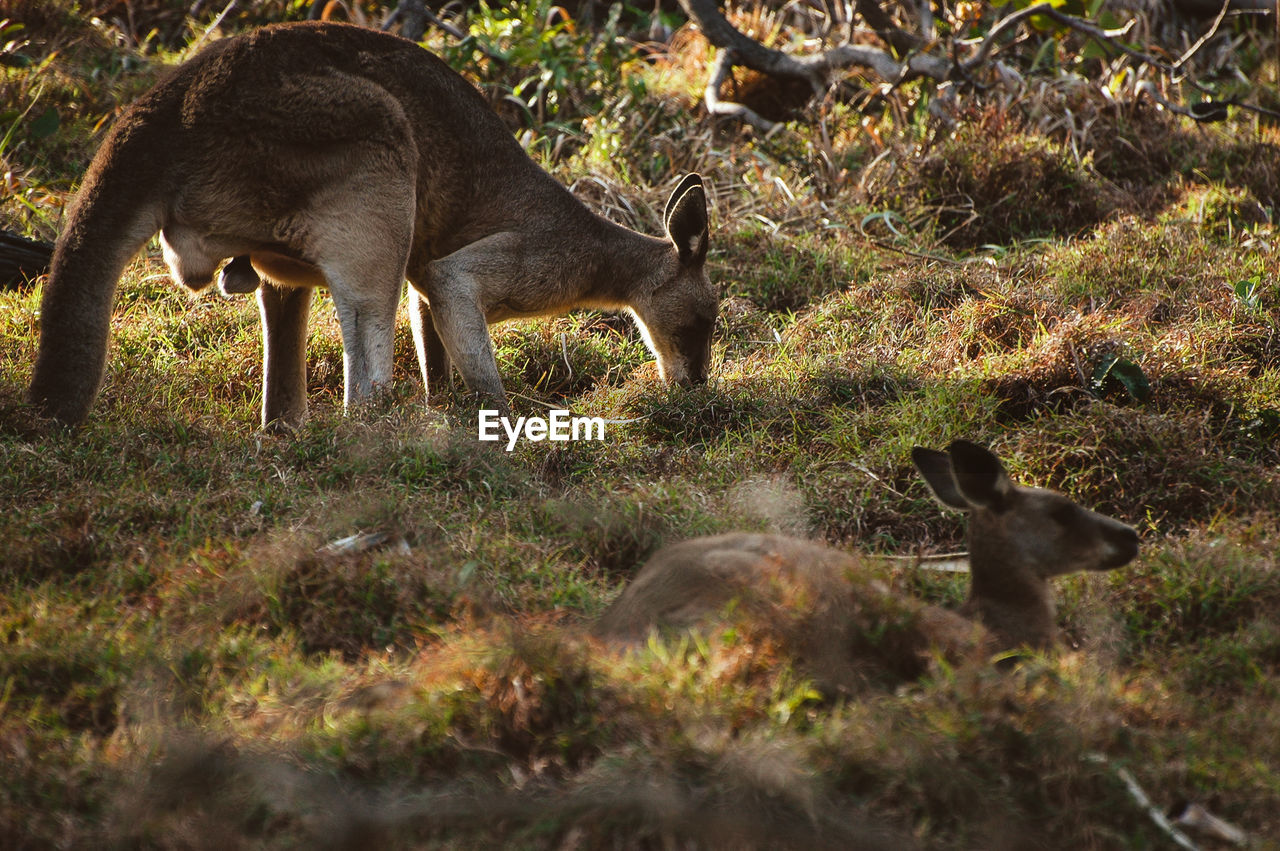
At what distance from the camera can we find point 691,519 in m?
4.38

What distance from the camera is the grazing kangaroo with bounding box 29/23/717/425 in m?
4.86

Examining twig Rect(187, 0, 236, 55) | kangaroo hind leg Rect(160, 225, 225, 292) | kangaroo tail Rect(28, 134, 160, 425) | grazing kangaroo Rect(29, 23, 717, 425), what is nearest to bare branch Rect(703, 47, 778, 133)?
grazing kangaroo Rect(29, 23, 717, 425)

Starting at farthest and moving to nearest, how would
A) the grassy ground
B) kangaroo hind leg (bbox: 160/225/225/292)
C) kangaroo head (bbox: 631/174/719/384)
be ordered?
kangaroo head (bbox: 631/174/719/384) < kangaroo hind leg (bbox: 160/225/225/292) < the grassy ground

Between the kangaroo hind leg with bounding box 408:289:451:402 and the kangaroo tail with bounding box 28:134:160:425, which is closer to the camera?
the kangaroo tail with bounding box 28:134:160:425

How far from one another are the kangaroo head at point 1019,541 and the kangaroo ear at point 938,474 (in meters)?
0.20

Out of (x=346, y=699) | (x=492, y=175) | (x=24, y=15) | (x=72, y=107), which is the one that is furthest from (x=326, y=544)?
(x=24, y=15)

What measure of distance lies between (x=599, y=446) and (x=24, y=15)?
6.83 m

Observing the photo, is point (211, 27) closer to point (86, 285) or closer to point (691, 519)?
point (86, 285)

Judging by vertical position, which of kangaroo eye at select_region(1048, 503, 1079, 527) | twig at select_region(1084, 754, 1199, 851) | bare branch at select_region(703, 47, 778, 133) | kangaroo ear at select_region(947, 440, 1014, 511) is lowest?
twig at select_region(1084, 754, 1199, 851)

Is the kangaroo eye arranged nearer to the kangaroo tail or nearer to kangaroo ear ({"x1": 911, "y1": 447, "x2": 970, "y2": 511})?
kangaroo ear ({"x1": 911, "y1": 447, "x2": 970, "y2": 511})

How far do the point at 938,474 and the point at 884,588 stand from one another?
0.63 m

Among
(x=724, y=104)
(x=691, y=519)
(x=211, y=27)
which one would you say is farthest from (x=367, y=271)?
(x=211, y=27)

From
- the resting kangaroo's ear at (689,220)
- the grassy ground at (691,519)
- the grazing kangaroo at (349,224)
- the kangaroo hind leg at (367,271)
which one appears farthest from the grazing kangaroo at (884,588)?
the resting kangaroo's ear at (689,220)

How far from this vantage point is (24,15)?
370 inches
